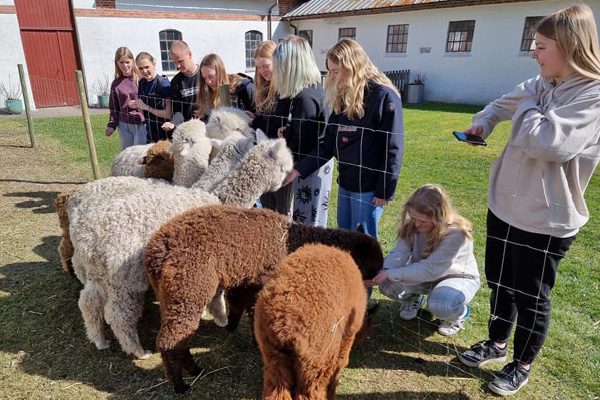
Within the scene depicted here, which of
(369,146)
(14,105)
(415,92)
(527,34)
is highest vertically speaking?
(527,34)

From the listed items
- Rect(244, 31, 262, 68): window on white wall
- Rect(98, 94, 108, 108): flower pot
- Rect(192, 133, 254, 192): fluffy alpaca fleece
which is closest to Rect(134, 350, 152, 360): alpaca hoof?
Rect(192, 133, 254, 192): fluffy alpaca fleece

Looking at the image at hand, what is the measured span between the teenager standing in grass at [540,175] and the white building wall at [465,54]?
14.1m

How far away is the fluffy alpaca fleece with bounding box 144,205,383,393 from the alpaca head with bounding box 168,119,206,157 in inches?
44.1

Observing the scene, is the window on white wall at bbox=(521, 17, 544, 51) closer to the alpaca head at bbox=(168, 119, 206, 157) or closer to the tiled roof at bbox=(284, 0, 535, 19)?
the tiled roof at bbox=(284, 0, 535, 19)

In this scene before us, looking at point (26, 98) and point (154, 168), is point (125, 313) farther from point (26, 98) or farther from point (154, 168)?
point (26, 98)

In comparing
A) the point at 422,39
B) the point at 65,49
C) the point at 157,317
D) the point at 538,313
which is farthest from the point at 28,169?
the point at 422,39

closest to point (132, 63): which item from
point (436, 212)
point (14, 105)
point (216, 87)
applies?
point (216, 87)

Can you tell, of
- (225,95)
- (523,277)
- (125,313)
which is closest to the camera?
(523,277)

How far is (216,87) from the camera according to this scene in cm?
420

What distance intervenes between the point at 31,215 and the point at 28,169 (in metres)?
2.81

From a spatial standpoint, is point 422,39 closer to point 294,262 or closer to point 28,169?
point 28,169

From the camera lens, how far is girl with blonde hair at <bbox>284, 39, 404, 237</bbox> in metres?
2.84

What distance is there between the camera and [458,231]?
2793 millimetres

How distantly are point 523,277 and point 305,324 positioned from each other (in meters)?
1.34
